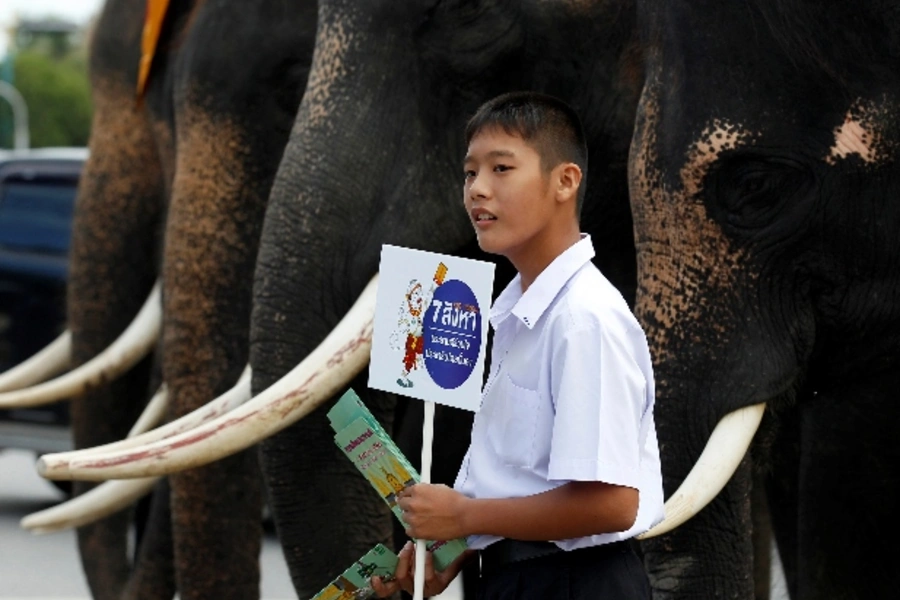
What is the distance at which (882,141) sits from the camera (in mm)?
4496

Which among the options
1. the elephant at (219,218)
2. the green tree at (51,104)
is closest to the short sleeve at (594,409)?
the elephant at (219,218)

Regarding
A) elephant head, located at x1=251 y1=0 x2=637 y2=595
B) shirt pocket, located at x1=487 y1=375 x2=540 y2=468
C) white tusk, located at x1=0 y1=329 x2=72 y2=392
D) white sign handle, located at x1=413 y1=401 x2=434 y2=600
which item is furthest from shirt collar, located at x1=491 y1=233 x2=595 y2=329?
white tusk, located at x1=0 y1=329 x2=72 y2=392

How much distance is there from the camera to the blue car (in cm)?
1230

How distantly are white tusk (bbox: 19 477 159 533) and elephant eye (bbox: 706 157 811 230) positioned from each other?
9.98 feet

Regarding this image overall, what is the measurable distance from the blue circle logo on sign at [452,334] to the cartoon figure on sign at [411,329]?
0.01 metres

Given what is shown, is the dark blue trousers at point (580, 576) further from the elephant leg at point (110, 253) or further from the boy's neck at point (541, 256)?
the elephant leg at point (110, 253)

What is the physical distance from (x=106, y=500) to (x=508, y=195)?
4.12 metres

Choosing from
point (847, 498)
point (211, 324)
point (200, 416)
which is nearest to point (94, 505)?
point (211, 324)

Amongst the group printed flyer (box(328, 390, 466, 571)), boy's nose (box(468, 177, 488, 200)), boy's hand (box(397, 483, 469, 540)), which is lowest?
boy's hand (box(397, 483, 469, 540))

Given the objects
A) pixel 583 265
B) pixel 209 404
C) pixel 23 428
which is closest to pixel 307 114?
pixel 209 404

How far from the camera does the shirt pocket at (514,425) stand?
134 inches

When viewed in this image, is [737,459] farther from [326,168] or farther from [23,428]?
[23,428]

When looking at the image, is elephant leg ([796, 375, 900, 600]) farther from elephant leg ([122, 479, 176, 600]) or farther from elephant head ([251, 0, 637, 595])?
elephant leg ([122, 479, 176, 600])

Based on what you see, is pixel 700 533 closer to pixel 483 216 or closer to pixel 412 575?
pixel 412 575
